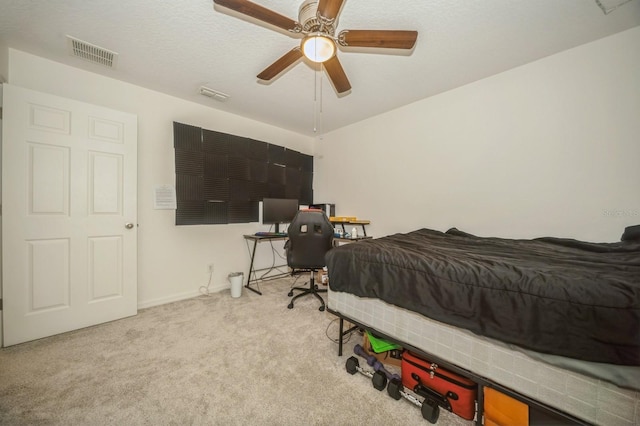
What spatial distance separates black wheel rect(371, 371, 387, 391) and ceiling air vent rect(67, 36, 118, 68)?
3.48 meters

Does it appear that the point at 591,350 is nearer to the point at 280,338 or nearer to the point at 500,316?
the point at 500,316

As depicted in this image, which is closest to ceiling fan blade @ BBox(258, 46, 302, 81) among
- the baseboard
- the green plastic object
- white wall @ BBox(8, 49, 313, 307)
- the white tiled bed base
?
white wall @ BBox(8, 49, 313, 307)

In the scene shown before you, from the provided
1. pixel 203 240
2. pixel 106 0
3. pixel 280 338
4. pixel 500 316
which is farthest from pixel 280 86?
pixel 500 316

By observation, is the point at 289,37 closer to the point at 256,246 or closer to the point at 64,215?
the point at 64,215

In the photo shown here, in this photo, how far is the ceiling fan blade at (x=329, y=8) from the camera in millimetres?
1282

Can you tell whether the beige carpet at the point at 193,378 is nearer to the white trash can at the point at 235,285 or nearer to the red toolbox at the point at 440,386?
the red toolbox at the point at 440,386

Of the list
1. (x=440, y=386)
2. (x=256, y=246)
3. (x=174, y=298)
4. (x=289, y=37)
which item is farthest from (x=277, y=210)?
(x=440, y=386)

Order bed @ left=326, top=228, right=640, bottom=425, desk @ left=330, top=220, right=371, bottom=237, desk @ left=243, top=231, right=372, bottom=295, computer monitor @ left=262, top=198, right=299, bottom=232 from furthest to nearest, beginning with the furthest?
computer monitor @ left=262, top=198, right=299, bottom=232 → desk @ left=330, top=220, right=371, bottom=237 → desk @ left=243, top=231, right=372, bottom=295 → bed @ left=326, top=228, right=640, bottom=425

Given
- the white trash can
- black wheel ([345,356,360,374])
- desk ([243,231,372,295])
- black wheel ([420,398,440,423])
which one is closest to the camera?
black wheel ([420,398,440,423])

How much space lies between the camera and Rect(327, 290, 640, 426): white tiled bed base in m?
0.86

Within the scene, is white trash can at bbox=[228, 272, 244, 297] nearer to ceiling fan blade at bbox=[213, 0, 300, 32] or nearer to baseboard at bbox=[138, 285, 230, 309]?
baseboard at bbox=[138, 285, 230, 309]

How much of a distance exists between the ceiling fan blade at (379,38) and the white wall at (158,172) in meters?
2.47

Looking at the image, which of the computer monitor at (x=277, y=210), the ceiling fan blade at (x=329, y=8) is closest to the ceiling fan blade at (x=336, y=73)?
the ceiling fan blade at (x=329, y=8)

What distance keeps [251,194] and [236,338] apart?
2167 mm
